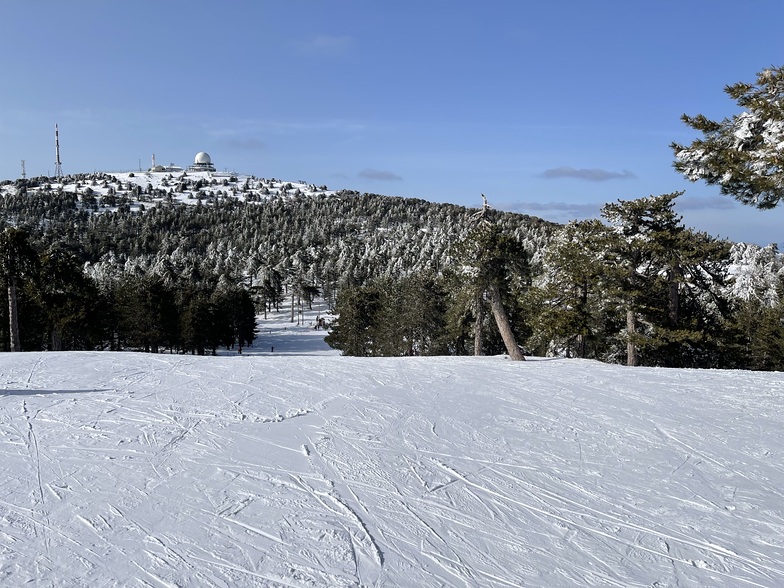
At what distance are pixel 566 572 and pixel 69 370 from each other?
12569mm

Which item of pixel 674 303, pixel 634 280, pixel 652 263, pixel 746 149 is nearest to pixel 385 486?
pixel 746 149

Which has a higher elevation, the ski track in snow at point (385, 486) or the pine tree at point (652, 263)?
the pine tree at point (652, 263)

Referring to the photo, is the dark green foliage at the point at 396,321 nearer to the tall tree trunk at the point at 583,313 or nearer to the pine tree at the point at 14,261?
the tall tree trunk at the point at 583,313

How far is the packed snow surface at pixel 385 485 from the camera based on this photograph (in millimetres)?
4383

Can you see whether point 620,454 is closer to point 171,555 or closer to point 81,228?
point 171,555

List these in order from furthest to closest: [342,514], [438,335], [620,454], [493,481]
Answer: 1. [438,335]
2. [620,454]
3. [493,481]
4. [342,514]

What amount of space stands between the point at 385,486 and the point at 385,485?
0.03 metres

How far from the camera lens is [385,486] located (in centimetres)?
600

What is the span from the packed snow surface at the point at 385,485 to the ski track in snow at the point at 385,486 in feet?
0.09

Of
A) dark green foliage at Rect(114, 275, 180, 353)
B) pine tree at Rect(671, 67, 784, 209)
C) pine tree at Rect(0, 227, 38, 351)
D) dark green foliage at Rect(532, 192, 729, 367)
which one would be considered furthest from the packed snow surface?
dark green foliage at Rect(114, 275, 180, 353)

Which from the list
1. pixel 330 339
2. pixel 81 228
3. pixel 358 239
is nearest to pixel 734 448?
pixel 330 339

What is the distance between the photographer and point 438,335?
1641 inches

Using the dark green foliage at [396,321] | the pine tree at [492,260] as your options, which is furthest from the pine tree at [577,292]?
the dark green foliage at [396,321]

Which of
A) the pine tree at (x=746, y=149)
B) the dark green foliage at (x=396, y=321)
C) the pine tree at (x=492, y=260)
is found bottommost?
the dark green foliage at (x=396, y=321)
